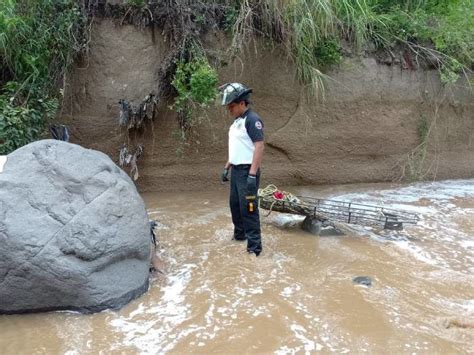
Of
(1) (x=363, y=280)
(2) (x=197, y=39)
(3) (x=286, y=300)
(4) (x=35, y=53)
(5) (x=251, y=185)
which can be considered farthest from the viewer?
(2) (x=197, y=39)

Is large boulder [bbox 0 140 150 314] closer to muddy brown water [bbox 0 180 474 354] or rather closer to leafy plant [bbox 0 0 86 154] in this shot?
muddy brown water [bbox 0 180 474 354]

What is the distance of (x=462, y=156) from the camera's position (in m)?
7.71

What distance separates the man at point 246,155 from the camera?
4258mm

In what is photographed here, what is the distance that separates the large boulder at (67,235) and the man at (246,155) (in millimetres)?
917

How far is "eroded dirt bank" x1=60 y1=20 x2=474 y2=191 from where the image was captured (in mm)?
6266

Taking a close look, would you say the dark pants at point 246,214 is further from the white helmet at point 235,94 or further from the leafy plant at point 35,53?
the leafy plant at point 35,53

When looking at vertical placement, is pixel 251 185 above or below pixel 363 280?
above

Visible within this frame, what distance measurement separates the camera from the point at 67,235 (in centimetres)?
341

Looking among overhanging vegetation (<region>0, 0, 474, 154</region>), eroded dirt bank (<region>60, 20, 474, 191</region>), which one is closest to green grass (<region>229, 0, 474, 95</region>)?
overhanging vegetation (<region>0, 0, 474, 154</region>)

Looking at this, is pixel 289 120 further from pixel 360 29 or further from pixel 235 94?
pixel 235 94

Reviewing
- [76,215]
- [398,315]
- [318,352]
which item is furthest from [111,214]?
[398,315]

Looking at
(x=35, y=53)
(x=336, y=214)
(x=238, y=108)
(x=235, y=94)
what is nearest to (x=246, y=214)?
(x=238, y=108)

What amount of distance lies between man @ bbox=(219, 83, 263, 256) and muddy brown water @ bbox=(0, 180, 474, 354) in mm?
256

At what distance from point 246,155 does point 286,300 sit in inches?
52.6
